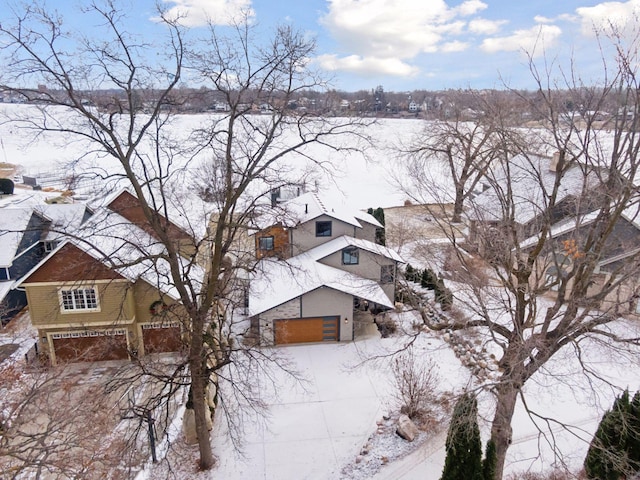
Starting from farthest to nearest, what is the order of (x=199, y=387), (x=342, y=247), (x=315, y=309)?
(x=342, y=247)
(x=315, y=309)
(x=199, y=387)

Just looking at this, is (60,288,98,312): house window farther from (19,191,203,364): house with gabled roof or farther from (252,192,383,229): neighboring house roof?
(252,192,383,229): neighboring house roof

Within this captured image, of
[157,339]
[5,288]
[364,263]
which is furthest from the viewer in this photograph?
[364,263]

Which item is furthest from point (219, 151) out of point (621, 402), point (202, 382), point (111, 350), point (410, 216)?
point (410, 216)

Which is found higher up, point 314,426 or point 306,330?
point 306,330

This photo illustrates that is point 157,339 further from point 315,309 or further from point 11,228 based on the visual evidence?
point 11,228

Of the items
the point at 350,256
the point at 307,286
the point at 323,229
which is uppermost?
the point at 323,229

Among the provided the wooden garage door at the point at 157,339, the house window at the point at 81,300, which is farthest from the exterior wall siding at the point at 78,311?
the wooden garage door at the point at 157,339

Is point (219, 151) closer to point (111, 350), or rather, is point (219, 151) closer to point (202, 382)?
point (202, 382)

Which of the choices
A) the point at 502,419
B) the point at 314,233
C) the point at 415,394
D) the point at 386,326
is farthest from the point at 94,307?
the point at 502,419
